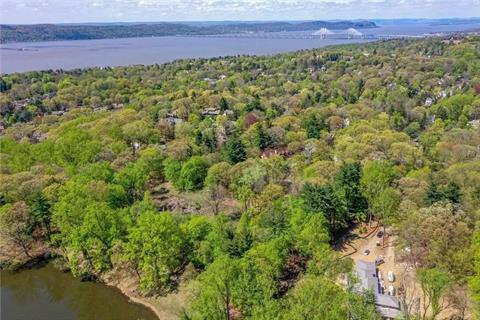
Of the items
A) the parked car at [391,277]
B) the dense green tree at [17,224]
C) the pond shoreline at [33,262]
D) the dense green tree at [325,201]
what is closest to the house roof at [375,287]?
the parked car at [391,277]

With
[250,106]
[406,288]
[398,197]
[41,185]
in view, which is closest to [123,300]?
[41,185]

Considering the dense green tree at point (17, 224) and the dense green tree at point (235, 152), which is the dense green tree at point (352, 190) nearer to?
the dense green tree at point (235, 152)

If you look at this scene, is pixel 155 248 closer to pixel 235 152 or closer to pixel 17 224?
pixel 17 224

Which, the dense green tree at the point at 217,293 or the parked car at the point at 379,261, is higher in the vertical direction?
the dense green tree at the point at 217,293

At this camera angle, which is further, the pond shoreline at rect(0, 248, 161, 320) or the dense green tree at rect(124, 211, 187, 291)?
the pond shoreline at rect(0, 248, 161, 320)

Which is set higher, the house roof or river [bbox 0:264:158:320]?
the house roof

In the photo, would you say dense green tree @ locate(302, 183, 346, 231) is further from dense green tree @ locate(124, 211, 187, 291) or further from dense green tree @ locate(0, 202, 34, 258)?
dense green tree @ locate(0, 202, 34, 258)

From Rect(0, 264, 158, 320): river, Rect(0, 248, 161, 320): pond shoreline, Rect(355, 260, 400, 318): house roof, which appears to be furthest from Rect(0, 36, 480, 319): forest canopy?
Rect(355, 260, 400, 318): house roof

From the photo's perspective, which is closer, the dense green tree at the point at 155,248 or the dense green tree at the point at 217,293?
the dense green tree at the point at 217,293

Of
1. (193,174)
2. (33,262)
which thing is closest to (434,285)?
(193,174)
